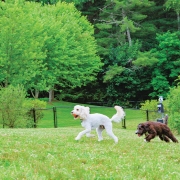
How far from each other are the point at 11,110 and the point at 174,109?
995cm

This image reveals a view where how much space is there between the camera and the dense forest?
1655 inches

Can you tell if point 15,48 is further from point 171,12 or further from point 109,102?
point 171,12

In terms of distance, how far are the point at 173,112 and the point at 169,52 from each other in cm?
3164

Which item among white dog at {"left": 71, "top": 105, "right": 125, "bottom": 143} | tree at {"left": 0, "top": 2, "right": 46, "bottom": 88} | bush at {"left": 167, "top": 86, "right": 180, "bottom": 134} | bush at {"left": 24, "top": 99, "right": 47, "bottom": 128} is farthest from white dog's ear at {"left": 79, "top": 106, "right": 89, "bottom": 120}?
tree at {"left": 0, "top": 2, "right": 46, "bottom": 88}

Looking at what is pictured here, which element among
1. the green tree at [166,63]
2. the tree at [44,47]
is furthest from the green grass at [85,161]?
the green tree at [166,63]

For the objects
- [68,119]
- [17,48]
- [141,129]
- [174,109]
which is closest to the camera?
[141,129]

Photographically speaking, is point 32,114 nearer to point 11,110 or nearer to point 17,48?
point 11,110

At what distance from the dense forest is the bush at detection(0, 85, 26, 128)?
13.9 metres

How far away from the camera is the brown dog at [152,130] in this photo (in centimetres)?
1361

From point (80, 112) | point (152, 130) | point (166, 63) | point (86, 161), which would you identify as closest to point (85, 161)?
point (86, 161)

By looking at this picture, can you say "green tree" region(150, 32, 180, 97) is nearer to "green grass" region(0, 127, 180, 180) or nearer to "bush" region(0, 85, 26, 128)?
"bush" region(0, 85, 26, 128)

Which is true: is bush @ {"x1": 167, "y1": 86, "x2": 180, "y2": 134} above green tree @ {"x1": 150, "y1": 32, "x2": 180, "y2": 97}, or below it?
below

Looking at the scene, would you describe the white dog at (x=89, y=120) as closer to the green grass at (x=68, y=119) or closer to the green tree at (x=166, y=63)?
the green grass at (x=68, y=119)

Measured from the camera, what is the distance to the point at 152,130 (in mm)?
13727
